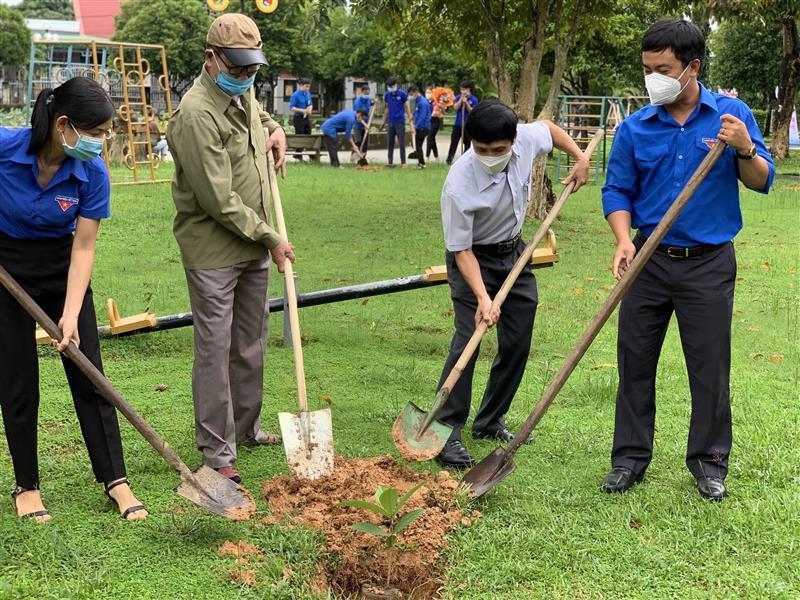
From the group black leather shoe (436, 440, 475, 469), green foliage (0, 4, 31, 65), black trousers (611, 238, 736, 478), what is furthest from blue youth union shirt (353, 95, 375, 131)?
green foliage (0, 4, 31, 65)

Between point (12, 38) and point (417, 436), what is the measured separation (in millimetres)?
49076

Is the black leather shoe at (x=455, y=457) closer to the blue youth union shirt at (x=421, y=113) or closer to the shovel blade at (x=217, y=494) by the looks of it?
the shovel blade at (x=217, y=494)

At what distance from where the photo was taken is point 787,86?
68.9 feet

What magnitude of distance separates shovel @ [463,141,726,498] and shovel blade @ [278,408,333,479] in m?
0.60

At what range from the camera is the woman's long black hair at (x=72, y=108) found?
336 centimetres

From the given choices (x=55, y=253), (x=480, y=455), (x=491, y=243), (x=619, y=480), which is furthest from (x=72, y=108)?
(x=619, y=480)

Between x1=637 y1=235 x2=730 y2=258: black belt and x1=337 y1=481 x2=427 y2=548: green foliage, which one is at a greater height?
x1=637 y1=235 x2=730 y2=258: black belt

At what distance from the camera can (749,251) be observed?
387 inches

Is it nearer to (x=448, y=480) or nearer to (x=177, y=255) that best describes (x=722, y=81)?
(x=177, y=255)

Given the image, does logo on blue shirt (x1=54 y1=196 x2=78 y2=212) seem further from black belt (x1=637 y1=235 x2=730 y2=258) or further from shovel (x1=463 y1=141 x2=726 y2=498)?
black belt (x1=637 y1=235 x2=730 y2=258)

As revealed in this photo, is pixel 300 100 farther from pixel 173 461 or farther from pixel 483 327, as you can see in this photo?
pixel 173 461

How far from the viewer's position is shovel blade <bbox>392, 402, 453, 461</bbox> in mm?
4102

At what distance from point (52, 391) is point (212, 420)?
1733 millimetres

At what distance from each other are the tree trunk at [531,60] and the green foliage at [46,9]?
100 m
